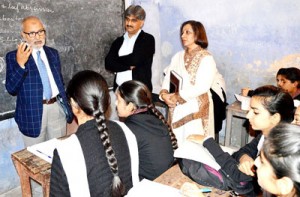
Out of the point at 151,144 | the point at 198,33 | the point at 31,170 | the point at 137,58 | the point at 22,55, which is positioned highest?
the point at 198,33

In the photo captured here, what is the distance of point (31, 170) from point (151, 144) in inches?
30.0

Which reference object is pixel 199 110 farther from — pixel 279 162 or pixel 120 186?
pixel 279 162

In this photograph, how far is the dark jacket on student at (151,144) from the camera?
183 cm

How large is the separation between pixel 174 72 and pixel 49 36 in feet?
4.17

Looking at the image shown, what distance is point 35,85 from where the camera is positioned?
8.92ft

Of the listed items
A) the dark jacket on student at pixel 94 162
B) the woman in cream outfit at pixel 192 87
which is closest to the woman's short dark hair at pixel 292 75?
the woman in cream outfit at pixel 192 87

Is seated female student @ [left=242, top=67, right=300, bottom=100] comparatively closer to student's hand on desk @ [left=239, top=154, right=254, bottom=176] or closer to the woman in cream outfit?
the woman in cream outfit

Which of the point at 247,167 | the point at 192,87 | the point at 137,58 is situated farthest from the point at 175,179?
the point at 137,58

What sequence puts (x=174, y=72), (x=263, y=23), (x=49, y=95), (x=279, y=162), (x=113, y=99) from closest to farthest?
(x=279, y=162) < (x=49, y=95) < (x=174, y=72) < (x=263, y=23) < (x=113, y=99)

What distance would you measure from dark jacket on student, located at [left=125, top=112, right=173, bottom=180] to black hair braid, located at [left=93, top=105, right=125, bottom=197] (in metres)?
0.28

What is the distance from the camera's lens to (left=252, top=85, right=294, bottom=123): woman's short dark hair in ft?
6.17

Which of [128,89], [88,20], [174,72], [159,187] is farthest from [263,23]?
[159,187]

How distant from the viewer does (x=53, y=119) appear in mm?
2934

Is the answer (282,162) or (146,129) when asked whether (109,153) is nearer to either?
(146,129)
